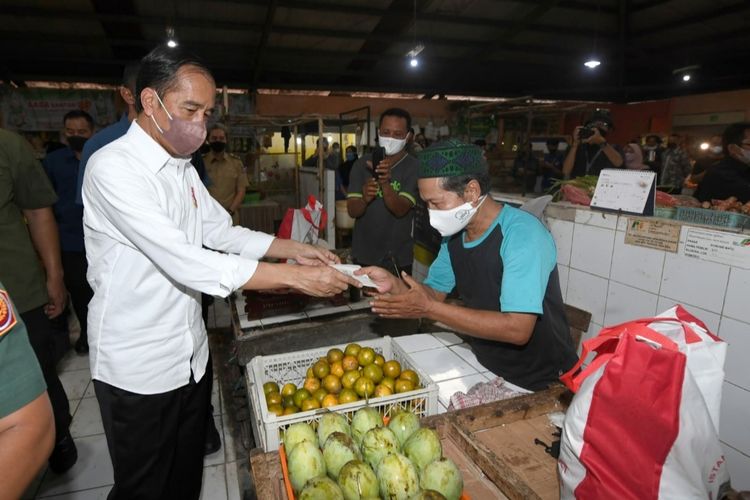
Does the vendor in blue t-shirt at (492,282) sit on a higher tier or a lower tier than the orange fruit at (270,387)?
higher

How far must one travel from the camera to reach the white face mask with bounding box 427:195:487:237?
1.83 metres

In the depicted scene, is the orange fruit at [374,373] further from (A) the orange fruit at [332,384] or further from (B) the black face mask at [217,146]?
(B) the black face mask at [217,146]

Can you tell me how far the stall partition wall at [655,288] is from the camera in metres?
1.92

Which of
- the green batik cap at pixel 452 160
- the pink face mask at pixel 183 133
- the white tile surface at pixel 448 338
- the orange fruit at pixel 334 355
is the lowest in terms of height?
the orange fruit at pixel 334 355

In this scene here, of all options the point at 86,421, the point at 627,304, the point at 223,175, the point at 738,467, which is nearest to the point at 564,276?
the point at 627,304

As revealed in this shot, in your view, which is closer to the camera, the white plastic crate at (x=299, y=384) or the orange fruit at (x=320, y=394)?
the white plastic crate at (x=299, y=384)

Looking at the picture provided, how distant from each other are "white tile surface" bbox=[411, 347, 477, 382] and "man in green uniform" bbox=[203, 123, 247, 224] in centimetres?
406

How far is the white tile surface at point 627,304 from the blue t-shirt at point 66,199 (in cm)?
408

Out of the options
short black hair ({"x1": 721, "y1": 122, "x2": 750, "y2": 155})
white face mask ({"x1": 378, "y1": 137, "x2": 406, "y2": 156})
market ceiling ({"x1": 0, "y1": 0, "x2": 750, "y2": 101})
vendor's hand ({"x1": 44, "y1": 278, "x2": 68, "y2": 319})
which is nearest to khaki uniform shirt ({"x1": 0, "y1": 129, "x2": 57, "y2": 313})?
vendor's hand ({"x1": 44, "y1": 278, "x2": 68, "y2": 319})

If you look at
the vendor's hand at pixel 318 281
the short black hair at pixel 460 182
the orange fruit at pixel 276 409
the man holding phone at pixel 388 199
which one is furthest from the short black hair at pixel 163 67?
the man holding phone at pixel 388 199

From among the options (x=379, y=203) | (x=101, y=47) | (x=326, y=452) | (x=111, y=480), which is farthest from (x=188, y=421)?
(x=101, y=47)

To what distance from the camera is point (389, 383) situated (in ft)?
5.86

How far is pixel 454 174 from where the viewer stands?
1.77m

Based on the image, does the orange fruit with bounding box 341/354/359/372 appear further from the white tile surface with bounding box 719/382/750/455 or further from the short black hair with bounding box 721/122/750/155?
the short black hair with bounding box 721/122/750/155
